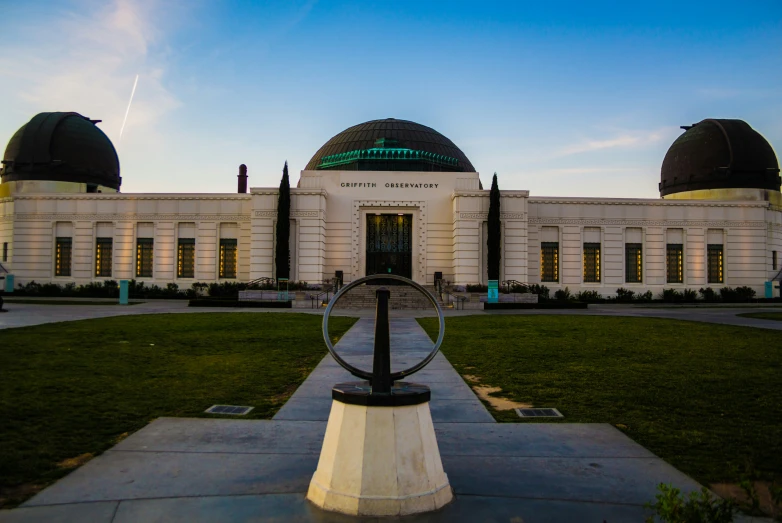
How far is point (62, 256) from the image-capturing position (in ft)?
130

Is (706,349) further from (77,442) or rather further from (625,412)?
(77,442)

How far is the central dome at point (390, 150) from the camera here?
43.2m

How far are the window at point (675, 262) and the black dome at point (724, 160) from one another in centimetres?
758

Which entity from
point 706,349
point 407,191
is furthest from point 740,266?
point 706,349

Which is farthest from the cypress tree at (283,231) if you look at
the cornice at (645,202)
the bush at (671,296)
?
the bush at (671,296)

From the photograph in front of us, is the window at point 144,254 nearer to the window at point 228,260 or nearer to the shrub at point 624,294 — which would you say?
the window at point 228,260

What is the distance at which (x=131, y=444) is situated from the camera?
5.92 m

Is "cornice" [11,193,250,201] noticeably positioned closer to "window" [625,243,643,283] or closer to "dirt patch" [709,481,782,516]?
"window" [625,243,643,283]

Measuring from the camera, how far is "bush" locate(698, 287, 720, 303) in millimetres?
38094

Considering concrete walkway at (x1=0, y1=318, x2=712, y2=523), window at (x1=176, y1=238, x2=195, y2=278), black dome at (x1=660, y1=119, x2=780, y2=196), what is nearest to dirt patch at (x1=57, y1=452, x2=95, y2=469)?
concrete walkway at (x1=0, y1=318, x2=712, y2=523)

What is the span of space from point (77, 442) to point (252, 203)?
32424 mm

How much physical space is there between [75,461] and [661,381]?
841cm

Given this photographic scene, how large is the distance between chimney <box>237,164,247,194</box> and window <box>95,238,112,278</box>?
11.0m

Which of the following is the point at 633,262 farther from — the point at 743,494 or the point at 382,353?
the point at 382,353
